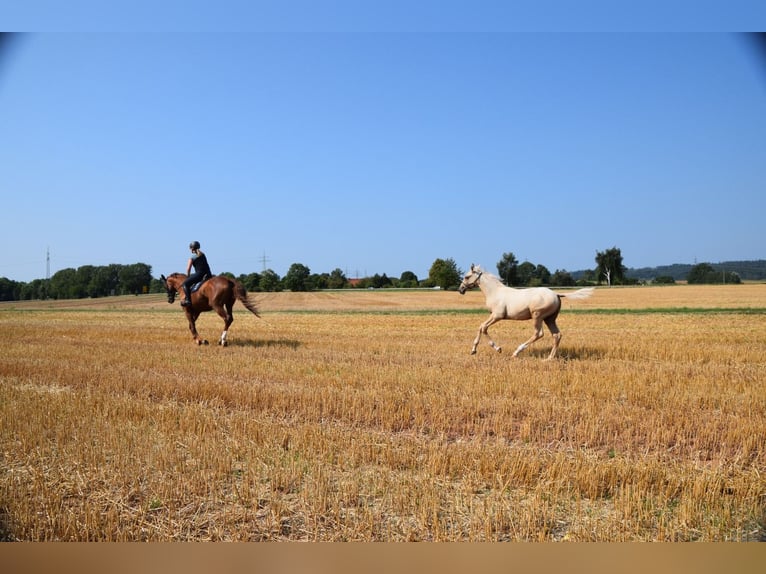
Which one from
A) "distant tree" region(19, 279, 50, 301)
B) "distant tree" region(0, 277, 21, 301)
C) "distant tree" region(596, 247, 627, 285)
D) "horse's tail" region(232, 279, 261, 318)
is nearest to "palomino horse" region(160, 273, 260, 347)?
"horse's tail" region(232, 279, 261, 318)

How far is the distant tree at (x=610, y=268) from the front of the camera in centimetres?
690

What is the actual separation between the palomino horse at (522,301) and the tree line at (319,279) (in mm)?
213

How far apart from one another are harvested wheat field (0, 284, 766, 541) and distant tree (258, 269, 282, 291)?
1502 mm

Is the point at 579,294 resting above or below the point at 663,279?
below

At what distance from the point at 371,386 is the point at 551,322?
438 centimetres

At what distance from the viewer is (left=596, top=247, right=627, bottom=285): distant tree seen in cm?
690

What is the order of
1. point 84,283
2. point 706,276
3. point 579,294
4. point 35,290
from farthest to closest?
1. point 579,294
2. point 706,276
3. point 84,283
4. point 35,290

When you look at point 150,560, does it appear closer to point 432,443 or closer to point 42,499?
point 42,499

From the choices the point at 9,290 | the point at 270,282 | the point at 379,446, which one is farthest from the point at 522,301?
the point at 9,290

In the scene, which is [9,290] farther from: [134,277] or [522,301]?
[522,301]

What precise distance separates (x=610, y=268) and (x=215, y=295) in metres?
8.46

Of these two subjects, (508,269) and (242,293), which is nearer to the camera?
(508,269)

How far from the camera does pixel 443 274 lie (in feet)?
29.2

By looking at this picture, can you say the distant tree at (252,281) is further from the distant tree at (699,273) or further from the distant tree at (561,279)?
the distant tree at (699,273)
